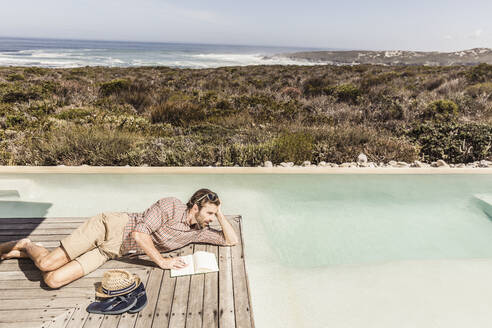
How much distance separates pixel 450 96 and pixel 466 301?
9.81 m

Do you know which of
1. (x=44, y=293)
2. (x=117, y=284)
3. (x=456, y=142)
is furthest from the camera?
(x=456, y=142)

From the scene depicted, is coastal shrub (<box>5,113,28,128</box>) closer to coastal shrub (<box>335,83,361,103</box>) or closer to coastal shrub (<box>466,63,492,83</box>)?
coastal shrub (<box>335,83,361,103</box>)

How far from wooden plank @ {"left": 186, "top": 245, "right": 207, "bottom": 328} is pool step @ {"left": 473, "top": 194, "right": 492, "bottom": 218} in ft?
14.0

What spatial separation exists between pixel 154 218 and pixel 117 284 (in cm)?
54

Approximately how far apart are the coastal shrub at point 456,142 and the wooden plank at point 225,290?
17.8ft

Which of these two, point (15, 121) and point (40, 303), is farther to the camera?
point (15, 121)

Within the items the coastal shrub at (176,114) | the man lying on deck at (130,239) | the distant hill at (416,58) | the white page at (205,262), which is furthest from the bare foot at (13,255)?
the distant hill at (416,58)

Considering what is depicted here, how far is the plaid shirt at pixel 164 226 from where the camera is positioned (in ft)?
7.94

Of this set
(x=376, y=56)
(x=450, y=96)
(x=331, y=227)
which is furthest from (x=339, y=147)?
(x=376, y=56)

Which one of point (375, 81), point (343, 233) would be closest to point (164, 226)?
point (343, 233)

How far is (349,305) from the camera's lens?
2818 mm

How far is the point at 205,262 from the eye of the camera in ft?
7.84

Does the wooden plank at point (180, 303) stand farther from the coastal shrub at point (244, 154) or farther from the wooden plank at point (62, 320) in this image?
the coastal shrub at point (244, 154)

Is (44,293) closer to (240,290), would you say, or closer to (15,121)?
(240,290)
